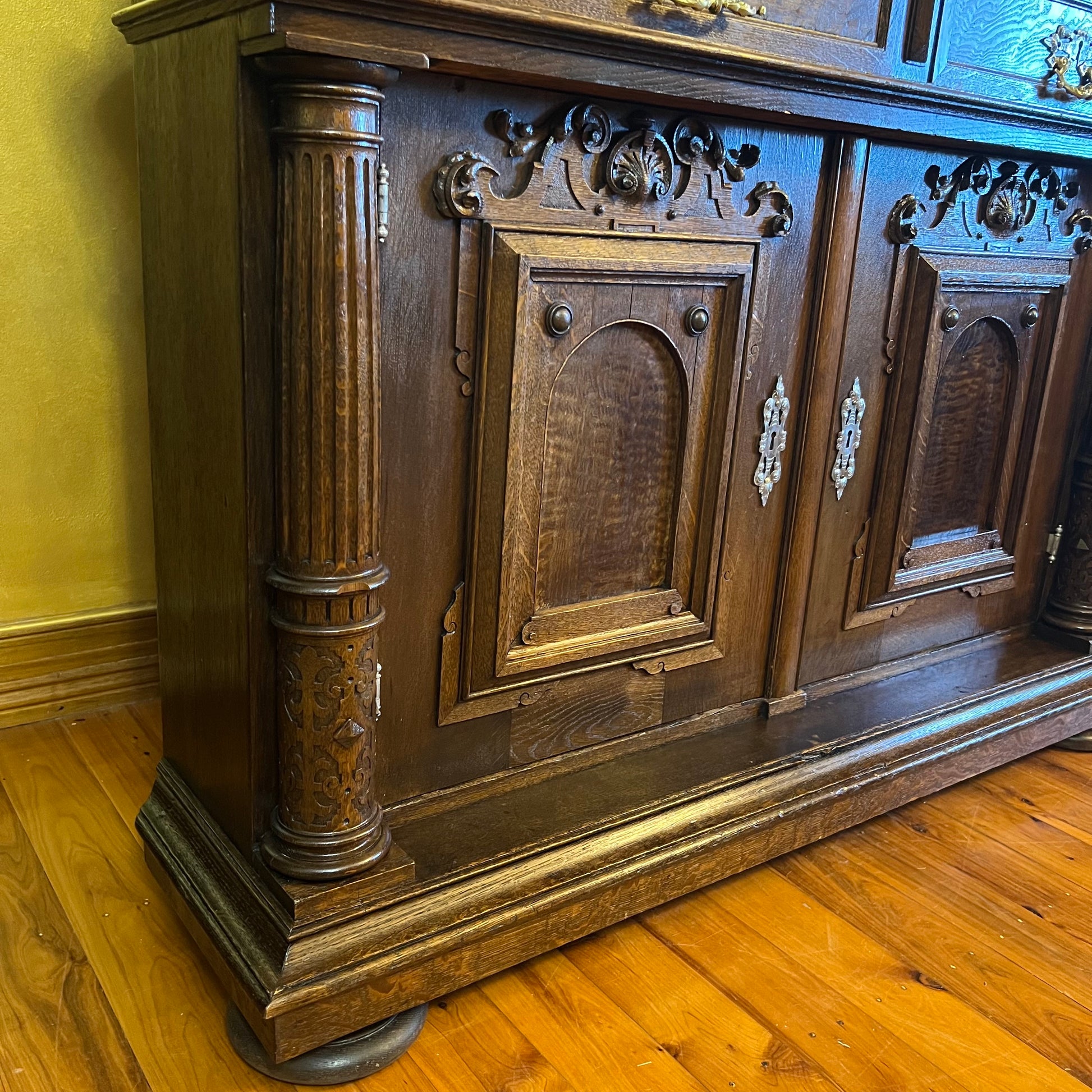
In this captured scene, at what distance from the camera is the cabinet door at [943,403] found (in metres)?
1.64

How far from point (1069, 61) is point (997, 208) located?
0.22m

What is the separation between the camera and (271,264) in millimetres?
1089

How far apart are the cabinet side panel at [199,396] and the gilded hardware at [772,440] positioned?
0.75 metres

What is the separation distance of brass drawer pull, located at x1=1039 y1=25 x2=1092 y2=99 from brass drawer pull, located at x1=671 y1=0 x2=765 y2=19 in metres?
0.57

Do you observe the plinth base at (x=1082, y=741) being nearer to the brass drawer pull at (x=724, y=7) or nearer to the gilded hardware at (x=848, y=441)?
the gilded hardware at (x=848, y=441)

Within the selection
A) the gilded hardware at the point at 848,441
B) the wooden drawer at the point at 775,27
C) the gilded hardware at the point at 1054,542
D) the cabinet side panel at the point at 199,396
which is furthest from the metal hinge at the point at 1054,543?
the cabinet side panel at the point at 199,396

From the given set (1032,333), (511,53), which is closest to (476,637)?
(511,53)

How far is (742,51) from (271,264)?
0.59m

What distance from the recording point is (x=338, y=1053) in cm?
120

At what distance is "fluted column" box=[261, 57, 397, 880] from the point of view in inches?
40.1

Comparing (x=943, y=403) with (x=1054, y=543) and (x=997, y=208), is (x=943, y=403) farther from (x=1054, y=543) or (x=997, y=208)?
(x=1054, y=543)

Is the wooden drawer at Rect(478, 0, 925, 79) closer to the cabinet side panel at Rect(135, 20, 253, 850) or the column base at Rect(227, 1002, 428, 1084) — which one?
the cabinet side panel at Rect(135, 20, 253, 850)

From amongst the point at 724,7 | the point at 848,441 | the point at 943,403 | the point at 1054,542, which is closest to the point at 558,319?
the point at 724,7

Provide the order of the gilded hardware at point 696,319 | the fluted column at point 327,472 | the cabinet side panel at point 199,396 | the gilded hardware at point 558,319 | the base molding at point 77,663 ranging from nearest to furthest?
the fluted column at point 327,472, the cabinet side panel at point 199,396, the gilded hardware at point 558,319, the gilded hardware at point 696,319, the base molding at point 77,663
